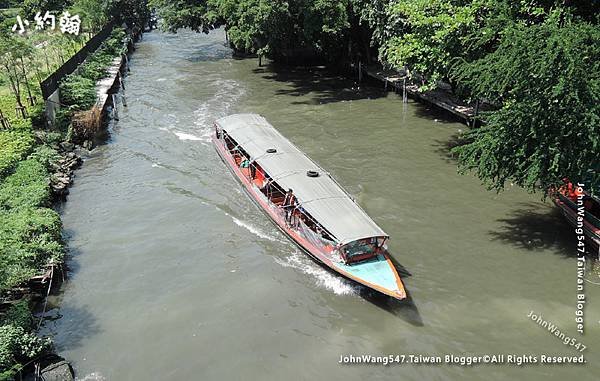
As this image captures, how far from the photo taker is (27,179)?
21.5 meters

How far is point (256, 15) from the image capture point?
38094 millimetres

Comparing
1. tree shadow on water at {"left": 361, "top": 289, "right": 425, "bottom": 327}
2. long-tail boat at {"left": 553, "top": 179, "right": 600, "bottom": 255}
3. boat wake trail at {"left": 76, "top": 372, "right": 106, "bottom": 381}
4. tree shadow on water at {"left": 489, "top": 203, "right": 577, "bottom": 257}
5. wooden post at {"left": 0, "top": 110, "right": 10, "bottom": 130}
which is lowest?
boat wake trail at {"left": 76, "top": 372, "right": 106, "bottom": 381}

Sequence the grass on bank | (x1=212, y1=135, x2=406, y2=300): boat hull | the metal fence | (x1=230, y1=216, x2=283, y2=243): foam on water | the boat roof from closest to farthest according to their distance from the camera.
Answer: the grass on bank, (x1=212, y1=135, x2=406, y2=300): boat hull, the boat roof, (x1=230, y1=216, x2=283, y2=243): foam on water, the metal fence

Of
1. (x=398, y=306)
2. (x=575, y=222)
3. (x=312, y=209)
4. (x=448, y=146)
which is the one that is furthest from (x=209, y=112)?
(x=575, y=222)

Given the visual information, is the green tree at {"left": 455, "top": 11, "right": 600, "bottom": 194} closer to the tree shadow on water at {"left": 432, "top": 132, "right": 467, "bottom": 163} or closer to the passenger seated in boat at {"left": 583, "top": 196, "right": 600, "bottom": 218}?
the passenger seated in boat at {"left": 583, "top": 196, "right": 600, "bottom": 218}

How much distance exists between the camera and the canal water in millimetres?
14250

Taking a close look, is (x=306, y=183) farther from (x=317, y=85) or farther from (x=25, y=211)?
(x=317, y=85)

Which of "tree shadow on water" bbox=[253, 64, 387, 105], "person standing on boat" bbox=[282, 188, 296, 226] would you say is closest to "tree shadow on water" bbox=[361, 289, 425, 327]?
"person standing on boat" bbox=[282, 188, 296, 226]

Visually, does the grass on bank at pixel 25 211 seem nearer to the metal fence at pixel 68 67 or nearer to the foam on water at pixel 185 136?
the metal fence at pixel 68 67

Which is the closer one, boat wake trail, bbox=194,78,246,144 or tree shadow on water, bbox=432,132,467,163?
tree shadow on water, bbox=432,132,467,163

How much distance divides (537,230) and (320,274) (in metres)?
8.86

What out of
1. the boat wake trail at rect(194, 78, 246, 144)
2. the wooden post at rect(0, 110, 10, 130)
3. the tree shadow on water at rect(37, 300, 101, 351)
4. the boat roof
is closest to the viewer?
the tree shadow on water at rect(37, 300, 101, 351)

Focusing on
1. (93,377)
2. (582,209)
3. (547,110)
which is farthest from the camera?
(582,209)

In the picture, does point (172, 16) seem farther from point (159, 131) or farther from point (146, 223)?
point (146, 223)
